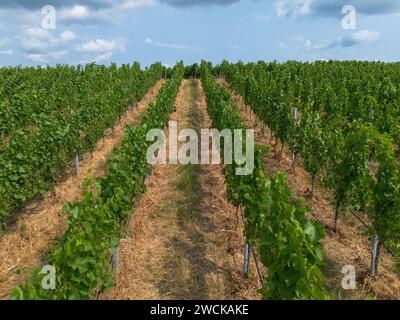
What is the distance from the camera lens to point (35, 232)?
9.13 m

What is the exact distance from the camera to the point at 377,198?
7.10 m

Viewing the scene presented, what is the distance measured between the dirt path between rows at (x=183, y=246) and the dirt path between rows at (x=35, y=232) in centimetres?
176

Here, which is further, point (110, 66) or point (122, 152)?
point (110, 66)

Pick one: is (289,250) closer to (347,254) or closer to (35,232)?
(347,254)

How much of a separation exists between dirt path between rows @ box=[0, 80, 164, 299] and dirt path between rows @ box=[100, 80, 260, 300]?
1758 mm

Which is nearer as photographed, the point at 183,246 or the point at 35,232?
the point at 183,246

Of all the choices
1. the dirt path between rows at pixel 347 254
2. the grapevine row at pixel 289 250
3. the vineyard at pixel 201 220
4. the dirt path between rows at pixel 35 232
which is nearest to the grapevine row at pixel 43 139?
the vineyard at pixel 201 220

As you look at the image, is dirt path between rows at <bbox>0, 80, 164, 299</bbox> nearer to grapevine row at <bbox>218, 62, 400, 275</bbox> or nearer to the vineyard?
the vineyard

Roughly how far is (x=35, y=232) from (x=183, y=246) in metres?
3.46

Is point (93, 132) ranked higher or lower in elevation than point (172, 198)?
higher

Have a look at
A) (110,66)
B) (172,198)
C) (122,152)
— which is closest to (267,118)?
(172,198)

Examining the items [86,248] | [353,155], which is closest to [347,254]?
[353,155]

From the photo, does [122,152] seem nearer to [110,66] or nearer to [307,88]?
[307,88]
